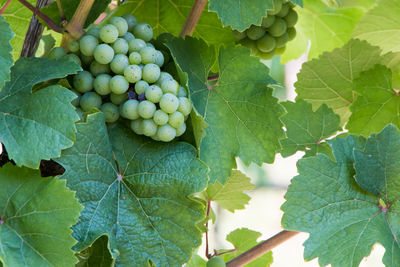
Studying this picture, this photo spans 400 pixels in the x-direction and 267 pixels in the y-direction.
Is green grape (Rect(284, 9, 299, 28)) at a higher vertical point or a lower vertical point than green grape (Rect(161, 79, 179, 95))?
higher

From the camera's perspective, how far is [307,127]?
1.26m

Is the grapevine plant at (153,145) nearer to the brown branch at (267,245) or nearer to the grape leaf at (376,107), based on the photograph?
the brown branch at (267,245)

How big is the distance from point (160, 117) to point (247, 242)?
27.1 inches

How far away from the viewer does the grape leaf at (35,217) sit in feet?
2.62

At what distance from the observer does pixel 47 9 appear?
1017 mm

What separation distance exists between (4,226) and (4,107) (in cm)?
19

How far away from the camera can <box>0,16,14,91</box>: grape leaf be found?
78 cm

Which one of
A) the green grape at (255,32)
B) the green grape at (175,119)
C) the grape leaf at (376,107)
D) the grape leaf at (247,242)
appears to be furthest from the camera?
the grape leaf at (247,242)

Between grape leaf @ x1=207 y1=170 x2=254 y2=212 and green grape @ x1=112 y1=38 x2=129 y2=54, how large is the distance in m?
0.52

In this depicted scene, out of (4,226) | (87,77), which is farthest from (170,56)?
(4,226)

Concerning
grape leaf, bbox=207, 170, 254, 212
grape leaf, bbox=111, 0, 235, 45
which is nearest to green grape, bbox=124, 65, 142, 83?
grape leaf, bbox=111, 0, 235, 45

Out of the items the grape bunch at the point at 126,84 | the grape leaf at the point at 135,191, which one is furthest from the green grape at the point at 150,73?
the grape leaf at the point at 135,191

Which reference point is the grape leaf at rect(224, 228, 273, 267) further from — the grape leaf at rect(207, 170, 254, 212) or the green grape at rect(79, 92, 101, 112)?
the green grape at rect(79, 92, 101, 112)

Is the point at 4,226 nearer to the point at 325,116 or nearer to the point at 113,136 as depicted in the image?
the point at 113,136
